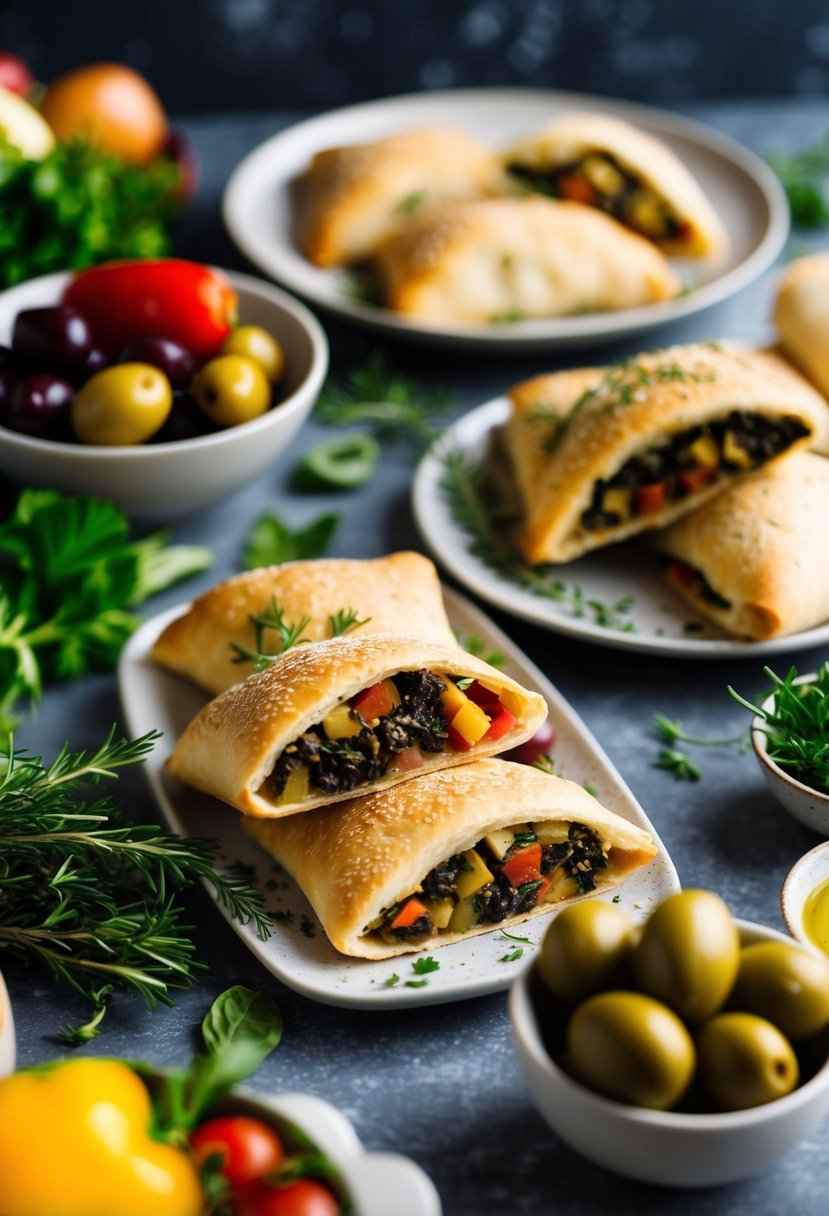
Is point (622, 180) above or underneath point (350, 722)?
above

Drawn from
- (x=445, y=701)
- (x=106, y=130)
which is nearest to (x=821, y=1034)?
(x=445, y=701)

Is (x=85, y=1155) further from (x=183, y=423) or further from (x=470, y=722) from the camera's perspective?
(x=183, y=423)

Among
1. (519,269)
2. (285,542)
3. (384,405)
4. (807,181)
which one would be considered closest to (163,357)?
(285,542)

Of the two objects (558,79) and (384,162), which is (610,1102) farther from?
(558,79)

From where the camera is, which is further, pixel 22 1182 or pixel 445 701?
pixel 445 701

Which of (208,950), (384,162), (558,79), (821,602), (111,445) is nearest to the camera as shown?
(208,950)

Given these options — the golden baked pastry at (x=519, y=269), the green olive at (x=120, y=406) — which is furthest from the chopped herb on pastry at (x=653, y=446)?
the green olive at (x=120, y=406)
